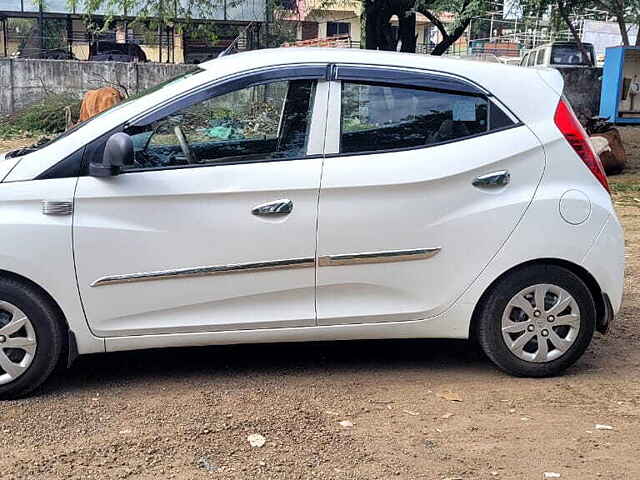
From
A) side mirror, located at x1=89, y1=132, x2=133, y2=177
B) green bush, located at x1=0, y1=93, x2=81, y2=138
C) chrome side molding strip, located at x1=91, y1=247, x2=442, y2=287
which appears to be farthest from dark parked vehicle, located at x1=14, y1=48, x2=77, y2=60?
chrome side molding strip, located at x1=91, y1=247, x2=442, y2=287

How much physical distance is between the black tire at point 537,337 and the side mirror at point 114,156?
6.68 ft

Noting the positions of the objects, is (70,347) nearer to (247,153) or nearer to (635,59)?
(247,153)

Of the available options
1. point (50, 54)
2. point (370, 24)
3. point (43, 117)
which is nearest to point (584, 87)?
point (370, 24)

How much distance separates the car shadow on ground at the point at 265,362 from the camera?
4914 millimetres

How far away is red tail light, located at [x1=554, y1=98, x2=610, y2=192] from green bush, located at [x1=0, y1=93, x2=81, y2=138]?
55.8 ft

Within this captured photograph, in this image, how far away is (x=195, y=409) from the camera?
4414 millimetres

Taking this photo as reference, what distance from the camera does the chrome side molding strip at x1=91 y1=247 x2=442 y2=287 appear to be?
4.46 m

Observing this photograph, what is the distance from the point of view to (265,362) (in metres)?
5.16

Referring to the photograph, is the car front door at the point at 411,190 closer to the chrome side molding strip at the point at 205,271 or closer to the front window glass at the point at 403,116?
the front window glass at the point at 403,116

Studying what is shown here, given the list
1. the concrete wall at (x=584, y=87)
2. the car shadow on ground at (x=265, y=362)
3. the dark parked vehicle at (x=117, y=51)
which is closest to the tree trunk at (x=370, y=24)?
the concrete wall at (x=584, y=87)

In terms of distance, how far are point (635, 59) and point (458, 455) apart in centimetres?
1895

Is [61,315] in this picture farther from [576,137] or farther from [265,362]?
[576,137]

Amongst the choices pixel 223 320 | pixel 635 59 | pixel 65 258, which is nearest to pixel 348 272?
pixel 223 320

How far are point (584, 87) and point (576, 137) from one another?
61.0 feet
